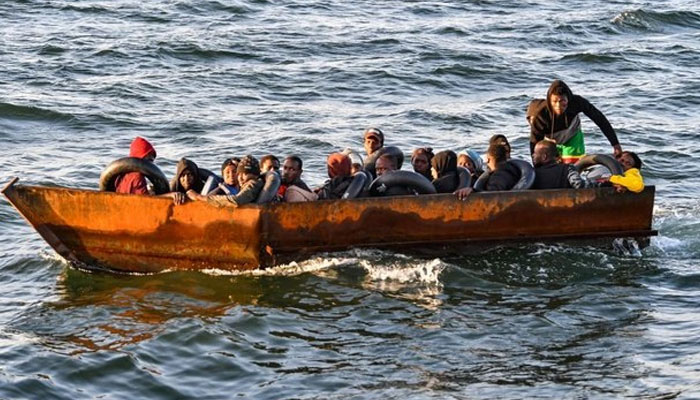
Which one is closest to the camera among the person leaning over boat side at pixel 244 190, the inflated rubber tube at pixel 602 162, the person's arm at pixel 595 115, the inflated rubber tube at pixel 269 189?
the person leaning over boat side at pixel 244 190

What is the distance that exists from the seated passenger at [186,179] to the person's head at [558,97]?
4.35 meters

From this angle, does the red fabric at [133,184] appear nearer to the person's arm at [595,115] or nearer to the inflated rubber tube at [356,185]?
the inflated rubber tube at [356,185]

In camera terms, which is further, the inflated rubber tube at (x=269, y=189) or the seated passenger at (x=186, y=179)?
the seated passenger at (x=186, y=179)

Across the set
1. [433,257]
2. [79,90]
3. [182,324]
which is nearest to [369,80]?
[79,90]

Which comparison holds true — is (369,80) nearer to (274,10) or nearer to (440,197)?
(274,10)

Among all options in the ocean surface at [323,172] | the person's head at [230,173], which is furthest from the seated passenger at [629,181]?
the person's head at [230,173]

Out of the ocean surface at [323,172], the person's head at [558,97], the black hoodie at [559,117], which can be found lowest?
the ocean surface at [323,172]

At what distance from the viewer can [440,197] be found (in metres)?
14.8

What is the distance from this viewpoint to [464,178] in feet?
49.6

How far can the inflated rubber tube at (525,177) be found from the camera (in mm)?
15133

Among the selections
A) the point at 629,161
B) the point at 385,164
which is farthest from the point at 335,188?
the point at 629,161

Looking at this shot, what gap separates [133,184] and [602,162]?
17.5 feet

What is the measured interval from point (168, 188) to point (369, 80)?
502 inches

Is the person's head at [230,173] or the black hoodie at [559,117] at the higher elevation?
the black hoodie at [559,117]
